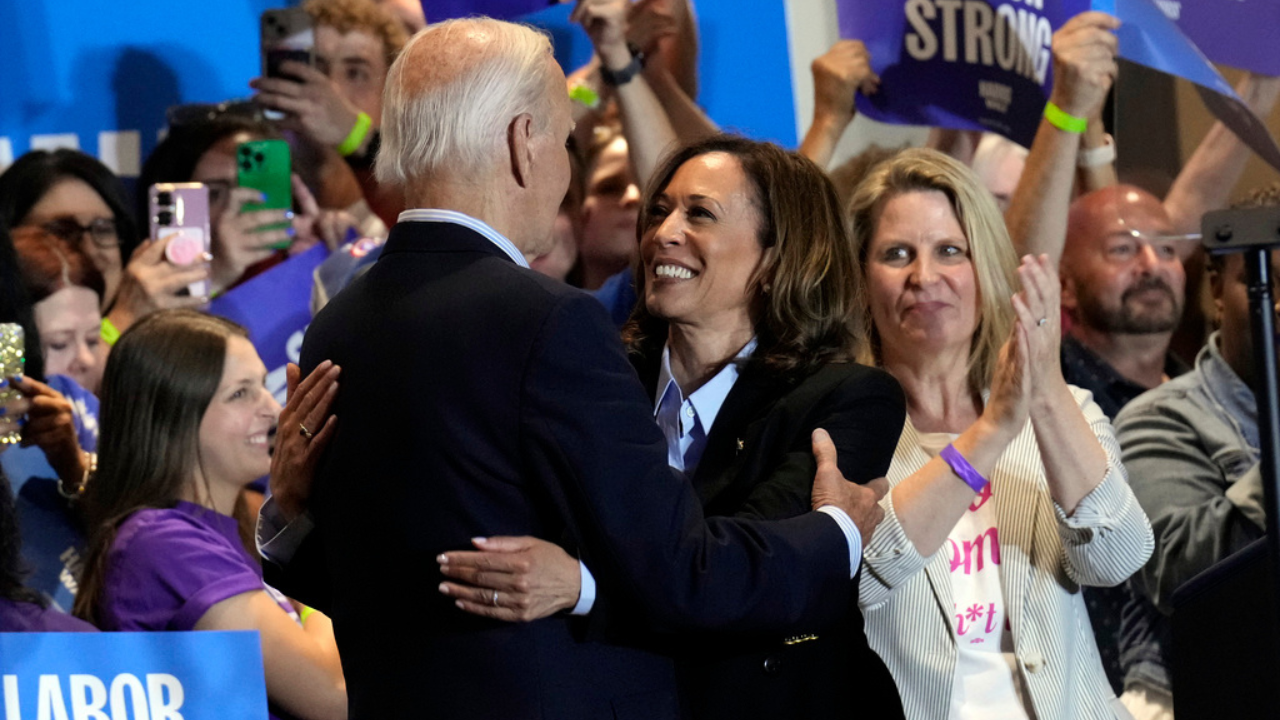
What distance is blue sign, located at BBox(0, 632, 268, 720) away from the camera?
226cm

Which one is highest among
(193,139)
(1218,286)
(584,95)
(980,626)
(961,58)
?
(961,58)

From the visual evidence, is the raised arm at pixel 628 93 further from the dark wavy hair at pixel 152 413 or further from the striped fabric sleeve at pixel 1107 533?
the striped fabric sleeve at pixel 1107 533

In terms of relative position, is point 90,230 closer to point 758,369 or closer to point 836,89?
point 836,89

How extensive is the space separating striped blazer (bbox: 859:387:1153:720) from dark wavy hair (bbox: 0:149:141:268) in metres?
2.38

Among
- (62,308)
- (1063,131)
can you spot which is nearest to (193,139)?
(62,308)

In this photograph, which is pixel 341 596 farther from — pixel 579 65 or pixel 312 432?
pixel 579 65

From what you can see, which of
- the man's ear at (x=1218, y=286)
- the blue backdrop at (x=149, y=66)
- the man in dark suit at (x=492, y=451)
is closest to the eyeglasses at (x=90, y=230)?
the blue backdrop at (x=149, y=66)

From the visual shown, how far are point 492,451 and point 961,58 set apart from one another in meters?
2.47

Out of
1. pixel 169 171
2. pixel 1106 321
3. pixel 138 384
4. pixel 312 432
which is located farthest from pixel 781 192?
pixel 169 171

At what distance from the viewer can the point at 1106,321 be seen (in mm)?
3852

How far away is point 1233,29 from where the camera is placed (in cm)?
338

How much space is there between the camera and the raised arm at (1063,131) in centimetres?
355

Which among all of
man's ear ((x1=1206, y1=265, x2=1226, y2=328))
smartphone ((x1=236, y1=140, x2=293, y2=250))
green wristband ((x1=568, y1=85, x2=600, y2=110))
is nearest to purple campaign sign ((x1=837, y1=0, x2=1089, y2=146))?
man's ear ((x1=1206, y1=265, x2=1226, y2=328))

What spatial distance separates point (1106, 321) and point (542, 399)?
2.51 meters
